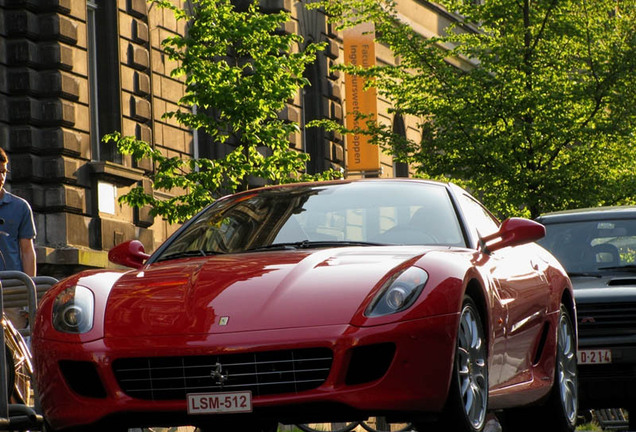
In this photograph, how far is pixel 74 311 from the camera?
6836mm

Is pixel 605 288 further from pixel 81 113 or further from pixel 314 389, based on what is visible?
pixel 81 113

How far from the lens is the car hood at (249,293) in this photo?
6590 mm

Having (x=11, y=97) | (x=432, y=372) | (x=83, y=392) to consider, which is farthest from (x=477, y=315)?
(x=11, y=97)

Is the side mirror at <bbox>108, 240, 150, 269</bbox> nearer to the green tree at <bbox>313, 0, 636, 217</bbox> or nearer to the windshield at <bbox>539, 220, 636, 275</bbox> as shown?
the windshield at <bbox>539, 220, 636, 275</bbox>

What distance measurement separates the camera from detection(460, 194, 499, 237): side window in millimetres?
8398

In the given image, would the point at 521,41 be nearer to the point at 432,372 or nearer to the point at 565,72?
the point at 565,72

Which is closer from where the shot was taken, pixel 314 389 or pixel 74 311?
pixel 314 389

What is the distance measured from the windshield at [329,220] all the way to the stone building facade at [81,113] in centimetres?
1064

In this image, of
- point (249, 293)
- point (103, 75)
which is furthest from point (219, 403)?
point (103, 75)

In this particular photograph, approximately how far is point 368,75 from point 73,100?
7.47 meters

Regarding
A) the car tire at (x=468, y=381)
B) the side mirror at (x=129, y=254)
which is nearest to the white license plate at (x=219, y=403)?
the car tire at (x=468, y=381)

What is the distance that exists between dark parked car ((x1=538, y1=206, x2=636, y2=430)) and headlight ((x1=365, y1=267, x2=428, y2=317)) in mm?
5299

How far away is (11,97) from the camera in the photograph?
62.8ft

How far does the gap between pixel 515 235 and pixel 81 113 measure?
12661 millimetres
